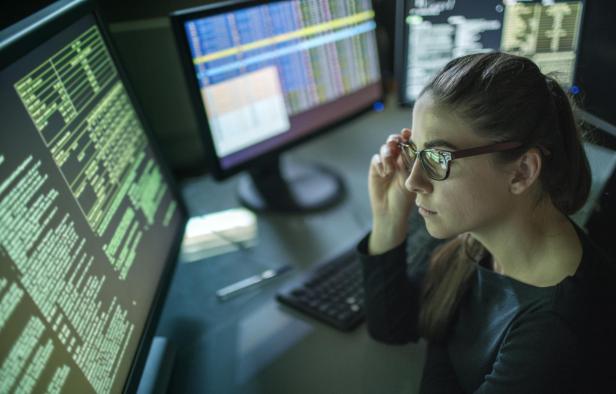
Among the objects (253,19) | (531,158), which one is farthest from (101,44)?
(531,158)

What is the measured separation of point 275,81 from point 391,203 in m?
0.45

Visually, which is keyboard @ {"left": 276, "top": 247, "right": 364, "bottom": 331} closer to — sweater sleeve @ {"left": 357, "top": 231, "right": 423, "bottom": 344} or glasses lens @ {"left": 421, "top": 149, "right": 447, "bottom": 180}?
sweater sleeve @ {"left": 357, "top": 231, "right": 423, "bottom": 344}

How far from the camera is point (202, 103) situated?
1105mm

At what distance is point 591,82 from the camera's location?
1.00 metres

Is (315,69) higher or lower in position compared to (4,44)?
lower

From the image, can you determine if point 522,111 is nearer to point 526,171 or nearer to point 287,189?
point 526,171

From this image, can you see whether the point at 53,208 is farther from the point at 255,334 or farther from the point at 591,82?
the point at 591,82

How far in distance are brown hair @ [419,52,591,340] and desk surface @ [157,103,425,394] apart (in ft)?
0.89

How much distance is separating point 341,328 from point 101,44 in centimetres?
61

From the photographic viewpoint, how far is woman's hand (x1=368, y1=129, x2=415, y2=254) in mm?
935

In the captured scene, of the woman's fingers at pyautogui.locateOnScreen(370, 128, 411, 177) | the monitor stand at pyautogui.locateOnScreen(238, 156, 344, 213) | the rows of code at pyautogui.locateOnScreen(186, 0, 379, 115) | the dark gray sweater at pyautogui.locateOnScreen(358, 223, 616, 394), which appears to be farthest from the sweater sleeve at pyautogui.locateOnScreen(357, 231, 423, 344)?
the rows of code at pyautogui.locateOnScreen(186, 0, 379, 115)

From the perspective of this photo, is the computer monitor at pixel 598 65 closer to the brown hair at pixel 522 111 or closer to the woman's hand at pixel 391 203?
the brown hair at pixel 522 111

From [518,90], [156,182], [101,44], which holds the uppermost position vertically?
[101,44]

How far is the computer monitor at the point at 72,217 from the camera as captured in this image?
0.55 m
